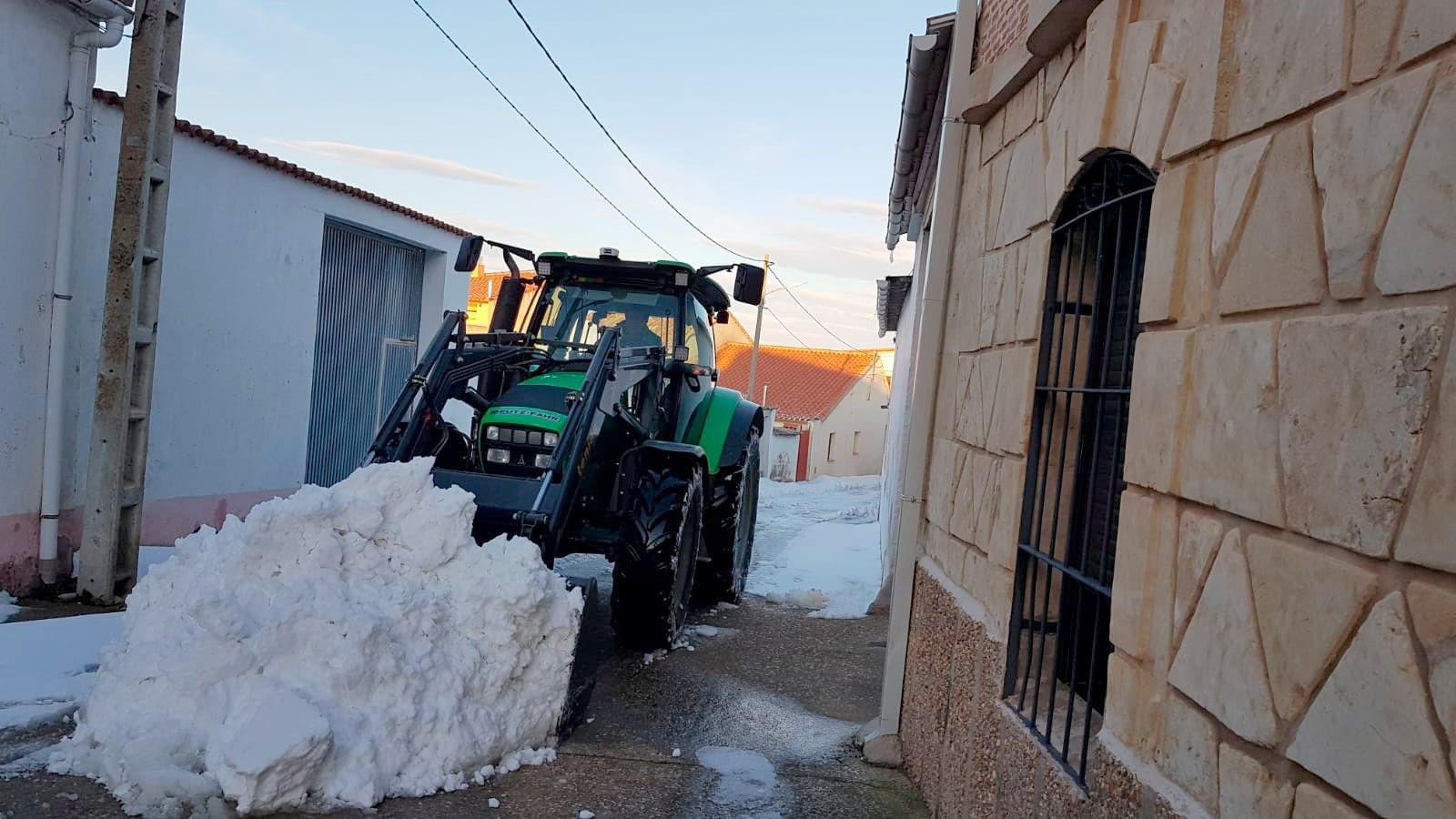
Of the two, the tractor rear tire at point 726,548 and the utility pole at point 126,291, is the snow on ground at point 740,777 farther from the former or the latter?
the utility pole at point 126,291

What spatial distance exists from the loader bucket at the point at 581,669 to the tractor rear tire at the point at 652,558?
0.64 meters

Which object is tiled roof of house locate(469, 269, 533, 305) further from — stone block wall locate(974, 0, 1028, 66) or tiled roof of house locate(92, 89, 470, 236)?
stone block wall locate(974, 0, 1028, 66)

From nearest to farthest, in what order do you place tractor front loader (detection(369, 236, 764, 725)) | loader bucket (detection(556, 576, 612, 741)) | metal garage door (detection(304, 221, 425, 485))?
loader bucket (detection(556, 576, 612, 741))
tractor front loader (detection(369, 236, 764, 725))
metal garage door (detection(304, 221, 425, 485))

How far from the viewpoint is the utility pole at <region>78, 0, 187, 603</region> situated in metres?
6.75

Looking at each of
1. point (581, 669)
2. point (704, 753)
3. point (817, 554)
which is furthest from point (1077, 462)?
point (817, 554)

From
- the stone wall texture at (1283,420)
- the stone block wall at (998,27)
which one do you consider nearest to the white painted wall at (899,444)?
the stone block wall at (998,27)

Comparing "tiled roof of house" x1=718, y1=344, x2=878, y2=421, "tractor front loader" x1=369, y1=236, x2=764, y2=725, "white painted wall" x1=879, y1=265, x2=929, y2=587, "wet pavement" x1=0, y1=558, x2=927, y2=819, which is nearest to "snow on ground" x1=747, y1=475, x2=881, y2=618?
"white painted wall" x1=879, y1=265, x2=929, y2=587

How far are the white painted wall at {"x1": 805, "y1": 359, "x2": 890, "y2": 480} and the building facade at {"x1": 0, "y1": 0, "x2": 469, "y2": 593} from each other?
21840mm

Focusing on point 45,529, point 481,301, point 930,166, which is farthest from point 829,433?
point 45,529

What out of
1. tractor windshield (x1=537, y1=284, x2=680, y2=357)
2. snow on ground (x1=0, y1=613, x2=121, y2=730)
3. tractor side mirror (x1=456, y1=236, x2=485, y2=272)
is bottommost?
snow on ground (x1=0, y1=613, x2=121, y2=730)

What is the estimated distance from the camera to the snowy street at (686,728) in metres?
4.02

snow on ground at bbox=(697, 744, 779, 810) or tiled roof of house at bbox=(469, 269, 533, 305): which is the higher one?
tiled roof of house at bbox=(469, 269, 533, 305)

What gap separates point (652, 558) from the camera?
5773mm

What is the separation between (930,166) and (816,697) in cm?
453
